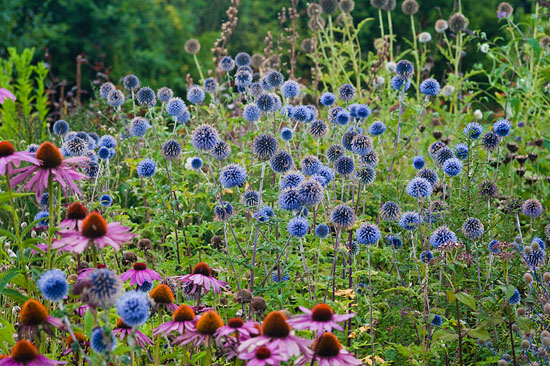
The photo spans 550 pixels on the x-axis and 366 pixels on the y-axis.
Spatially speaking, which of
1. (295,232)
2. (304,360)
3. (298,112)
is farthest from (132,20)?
(304,360)

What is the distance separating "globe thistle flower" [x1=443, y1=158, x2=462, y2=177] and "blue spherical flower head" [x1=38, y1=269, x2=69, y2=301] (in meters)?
2.07

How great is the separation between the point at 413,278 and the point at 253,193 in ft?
3.38

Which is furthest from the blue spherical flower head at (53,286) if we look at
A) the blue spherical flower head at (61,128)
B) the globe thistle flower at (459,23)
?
the globe thistle flower at (459,23)

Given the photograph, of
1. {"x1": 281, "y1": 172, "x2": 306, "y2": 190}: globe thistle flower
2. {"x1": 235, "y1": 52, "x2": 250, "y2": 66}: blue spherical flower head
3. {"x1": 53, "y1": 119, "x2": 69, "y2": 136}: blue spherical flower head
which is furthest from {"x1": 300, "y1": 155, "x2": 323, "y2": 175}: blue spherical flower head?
{"x1": 53, "y1": 119, "x2": 69, "y2": 136}: blue spherical flower head

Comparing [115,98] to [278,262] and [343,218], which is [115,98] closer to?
[278,262]

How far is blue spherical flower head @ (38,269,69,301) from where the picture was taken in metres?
1.73

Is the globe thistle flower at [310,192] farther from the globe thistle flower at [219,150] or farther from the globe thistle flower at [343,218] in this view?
the globe thistle flower at [219,150]

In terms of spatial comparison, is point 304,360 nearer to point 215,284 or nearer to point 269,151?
point 215,284

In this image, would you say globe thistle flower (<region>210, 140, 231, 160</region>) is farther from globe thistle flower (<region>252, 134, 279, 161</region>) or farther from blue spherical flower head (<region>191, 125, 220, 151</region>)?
globe thistle flower (<region>252, 134, 279, 161</region>)

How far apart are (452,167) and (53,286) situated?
2.12 meters

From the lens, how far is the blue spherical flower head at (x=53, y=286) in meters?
1.73

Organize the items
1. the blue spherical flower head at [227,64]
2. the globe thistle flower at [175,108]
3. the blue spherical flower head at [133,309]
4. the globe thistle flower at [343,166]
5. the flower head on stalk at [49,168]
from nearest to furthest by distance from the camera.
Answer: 1. the blue spherical flower head at [133,309]
2. the flower head on stalk at [49,168]
3. the globe thistle flower at [343,166]
4. the globe thistle flower at [175,108]
5. the blue spherical flower head at [227,64]

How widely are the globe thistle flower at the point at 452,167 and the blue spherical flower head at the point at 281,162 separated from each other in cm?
84

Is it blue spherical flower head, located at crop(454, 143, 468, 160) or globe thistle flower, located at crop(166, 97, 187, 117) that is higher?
globe thistle flower, located at crop(166, 97, 187, 117)
